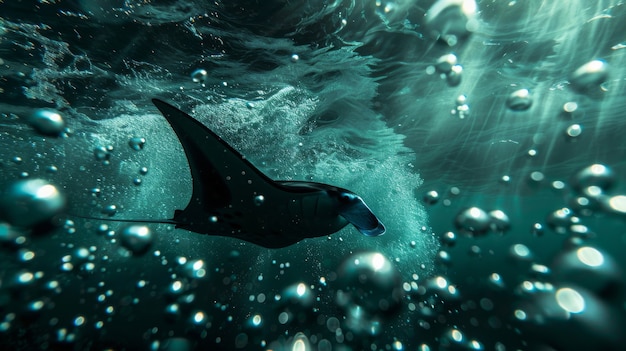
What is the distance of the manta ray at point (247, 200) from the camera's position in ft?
11.5

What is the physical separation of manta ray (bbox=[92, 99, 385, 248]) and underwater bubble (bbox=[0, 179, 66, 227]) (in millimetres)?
1208

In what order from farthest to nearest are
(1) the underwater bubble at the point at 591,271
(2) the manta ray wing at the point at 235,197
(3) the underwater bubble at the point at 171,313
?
(3) the underwater bubble at the point at 171,313 → (2) the manta ray wing at the point at 235,197 → (1) the underwater bubble at the point at 591,271

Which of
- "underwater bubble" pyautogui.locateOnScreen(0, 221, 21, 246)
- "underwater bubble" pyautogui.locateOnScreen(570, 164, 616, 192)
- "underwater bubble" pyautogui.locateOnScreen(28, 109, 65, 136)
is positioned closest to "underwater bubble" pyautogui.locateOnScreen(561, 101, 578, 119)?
"underwater bubble" pyautogui.locateOnScreen(570, 164, 616, 192)

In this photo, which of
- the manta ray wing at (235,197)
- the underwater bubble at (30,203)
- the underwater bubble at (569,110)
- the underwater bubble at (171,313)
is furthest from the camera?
the underwater bubble at (569,110)

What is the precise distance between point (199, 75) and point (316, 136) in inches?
252

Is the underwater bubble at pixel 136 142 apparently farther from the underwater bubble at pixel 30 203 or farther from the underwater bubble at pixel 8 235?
the underwater bubble at pixel 8 235

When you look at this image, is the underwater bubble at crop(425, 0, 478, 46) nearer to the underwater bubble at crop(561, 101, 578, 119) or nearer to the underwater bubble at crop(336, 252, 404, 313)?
the underwater bubble at crop(336, 252, 404, 313)

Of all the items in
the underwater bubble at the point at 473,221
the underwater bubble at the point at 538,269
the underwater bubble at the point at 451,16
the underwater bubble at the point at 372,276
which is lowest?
the underwater bubble at the point at 372,276

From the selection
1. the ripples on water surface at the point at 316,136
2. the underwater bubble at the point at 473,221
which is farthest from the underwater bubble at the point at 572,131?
the underwater bubble at the point at 473,221

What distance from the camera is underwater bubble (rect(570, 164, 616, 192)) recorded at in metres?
4.14

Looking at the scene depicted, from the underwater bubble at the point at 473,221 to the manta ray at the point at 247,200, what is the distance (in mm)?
2204

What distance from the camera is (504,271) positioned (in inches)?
961

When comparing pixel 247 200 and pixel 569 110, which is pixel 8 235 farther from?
pixel 569 110

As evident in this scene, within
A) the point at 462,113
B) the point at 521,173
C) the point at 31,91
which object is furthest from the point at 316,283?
the point at 521,173
